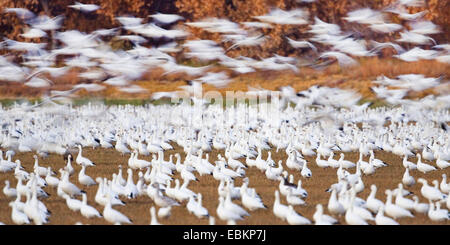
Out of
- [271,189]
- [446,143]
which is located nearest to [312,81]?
[446,143]

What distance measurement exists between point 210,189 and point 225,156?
5.32 meters

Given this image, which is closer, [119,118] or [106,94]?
[119,118]

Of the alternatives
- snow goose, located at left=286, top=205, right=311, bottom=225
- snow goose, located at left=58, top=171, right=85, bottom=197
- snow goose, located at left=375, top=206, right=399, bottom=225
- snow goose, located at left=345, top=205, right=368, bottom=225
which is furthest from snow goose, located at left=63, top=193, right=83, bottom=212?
snow goose, located at left=375, top=206, right=399, bottom=225

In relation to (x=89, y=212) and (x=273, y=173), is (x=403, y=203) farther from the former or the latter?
(x=89, y=212)

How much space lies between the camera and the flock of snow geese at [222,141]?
1235cm

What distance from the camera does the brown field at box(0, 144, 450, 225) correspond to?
12094 millimetres

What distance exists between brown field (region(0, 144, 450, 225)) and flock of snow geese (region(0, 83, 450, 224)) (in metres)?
0.12

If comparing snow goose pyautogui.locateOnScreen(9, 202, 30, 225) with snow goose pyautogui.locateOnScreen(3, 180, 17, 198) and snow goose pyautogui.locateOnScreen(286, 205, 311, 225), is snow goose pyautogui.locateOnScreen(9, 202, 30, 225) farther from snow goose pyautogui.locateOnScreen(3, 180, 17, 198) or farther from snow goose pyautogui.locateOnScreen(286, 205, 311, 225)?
snow goose pyautogui.locateOnScreen(286, 205, 311, 225)

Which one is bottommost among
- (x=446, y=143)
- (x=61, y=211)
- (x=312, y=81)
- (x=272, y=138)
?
(x=312, y=81)

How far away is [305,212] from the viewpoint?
41.7 feet

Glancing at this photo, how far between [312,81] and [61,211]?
937 inches

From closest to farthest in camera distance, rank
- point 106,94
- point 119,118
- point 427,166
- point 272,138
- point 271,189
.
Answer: point 271,189
point 427,166
point 272,138
point 119,118
point 106,94

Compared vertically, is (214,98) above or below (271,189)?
below
